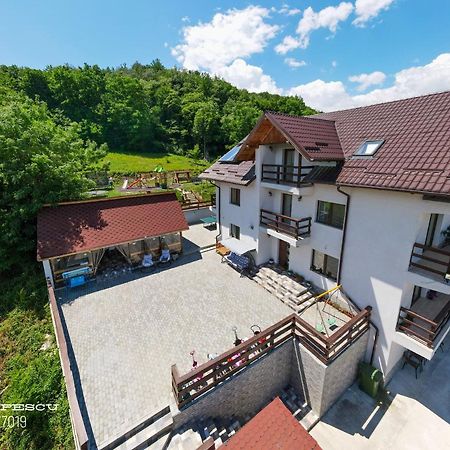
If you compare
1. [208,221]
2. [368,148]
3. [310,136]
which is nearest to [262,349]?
[368,148]

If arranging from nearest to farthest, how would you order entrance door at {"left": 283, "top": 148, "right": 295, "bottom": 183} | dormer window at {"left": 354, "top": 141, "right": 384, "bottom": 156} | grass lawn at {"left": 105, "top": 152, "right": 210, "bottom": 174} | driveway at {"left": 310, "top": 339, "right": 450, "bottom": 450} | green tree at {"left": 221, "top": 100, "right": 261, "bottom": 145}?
1. driveway at {"left": 310, "top": 339, "right": 450, "bottom": 450}
2. dormer window at {"left": 354, "top": 141, "right": 384, "bottom": 156}
3. entrance door at {"left": 283, "top": 148, "right": 295, "bottom": 183}
4. grass lawn at {"left": 105, "top": 152, "right": 210, "bottom": 174}
5. green tree at {"left": 221, "top": 100, "right": 261, "bottom": 145}

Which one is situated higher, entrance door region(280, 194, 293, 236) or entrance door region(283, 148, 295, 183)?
entrance door region(283, 148, 295, 183)

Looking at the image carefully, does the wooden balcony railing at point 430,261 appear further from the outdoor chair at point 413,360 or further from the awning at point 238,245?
the awning at point 238,245

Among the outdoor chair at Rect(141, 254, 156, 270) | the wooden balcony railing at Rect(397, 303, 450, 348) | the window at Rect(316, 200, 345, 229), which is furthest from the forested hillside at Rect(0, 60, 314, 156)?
the wooden balcony railing at Rect(397, 303, 450, 348)

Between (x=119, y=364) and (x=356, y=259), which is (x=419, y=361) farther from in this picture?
(x=119, y=364)

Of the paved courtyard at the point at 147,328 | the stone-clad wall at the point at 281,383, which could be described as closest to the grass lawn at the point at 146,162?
the paved courtyard at the point at 147,328

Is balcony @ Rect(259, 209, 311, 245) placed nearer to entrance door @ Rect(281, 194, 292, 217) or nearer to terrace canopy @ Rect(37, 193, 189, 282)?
entrance door @ Rect(281, 194, 292, 217)
